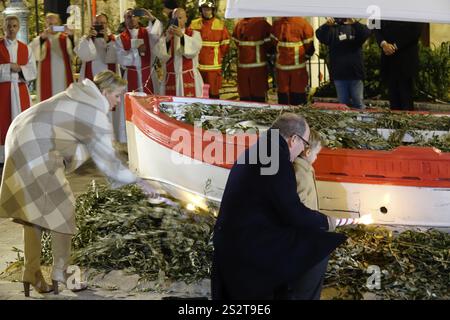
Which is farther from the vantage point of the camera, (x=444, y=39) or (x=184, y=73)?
(x=444, y=39)

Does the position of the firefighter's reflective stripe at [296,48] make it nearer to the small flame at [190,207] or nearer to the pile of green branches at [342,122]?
the pile of green branches at [342,122]

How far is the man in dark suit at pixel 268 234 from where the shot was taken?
5.15 metres

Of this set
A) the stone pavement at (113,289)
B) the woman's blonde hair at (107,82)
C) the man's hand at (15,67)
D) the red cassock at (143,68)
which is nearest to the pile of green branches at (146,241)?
the stone pavement at (113,289)

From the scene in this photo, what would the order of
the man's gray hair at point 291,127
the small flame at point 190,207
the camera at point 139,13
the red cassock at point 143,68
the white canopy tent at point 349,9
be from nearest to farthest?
the man's gray hair at point 291,127 → the white canopy tent at point 349,9 → the small flame at point 190,207 → the camera at point 139,13 → the red cassock at point 143,68

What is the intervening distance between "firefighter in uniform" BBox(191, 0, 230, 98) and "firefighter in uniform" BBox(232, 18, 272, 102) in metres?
0.33

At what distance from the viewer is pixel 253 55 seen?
13.5 metres

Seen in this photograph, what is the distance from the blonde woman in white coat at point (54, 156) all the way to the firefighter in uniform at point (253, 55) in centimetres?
690

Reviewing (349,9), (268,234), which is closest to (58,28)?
(349,9)

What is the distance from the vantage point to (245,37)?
13414 millimetres

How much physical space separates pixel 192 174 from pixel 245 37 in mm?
5970

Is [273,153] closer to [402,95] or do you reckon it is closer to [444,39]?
[402,95]

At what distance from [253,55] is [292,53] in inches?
26.6
